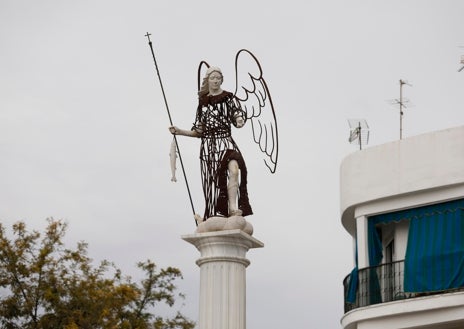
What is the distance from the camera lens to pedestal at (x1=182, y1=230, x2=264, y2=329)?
20.8m

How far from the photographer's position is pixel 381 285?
22.5 meters

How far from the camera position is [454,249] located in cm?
2155

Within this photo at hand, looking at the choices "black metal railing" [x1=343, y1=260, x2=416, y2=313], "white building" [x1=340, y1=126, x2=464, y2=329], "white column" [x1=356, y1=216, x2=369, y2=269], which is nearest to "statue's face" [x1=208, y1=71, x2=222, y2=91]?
"white building" [x1=340, y1=126, x2=464, y2=329]

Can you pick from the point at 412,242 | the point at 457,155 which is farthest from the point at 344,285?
the point at 457,155

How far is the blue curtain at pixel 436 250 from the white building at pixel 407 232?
2 centimetres

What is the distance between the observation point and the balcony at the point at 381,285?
72.7ft

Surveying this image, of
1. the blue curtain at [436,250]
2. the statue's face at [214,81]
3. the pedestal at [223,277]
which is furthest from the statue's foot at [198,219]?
the blue curtain at [436,250]

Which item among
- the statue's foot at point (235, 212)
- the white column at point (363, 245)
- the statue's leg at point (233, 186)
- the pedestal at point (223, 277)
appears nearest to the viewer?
the pedestal at point (223, 277)

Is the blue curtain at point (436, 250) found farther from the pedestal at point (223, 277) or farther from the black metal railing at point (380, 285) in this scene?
the pedestal at point (223, 277)

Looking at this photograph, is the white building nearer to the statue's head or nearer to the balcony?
the balcony

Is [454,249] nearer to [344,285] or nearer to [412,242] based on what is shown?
[412,242]

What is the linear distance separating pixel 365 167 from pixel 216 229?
3.60 metres

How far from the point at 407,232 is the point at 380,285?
1.15 metres

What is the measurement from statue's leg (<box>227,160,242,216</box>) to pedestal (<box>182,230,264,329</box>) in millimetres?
675
